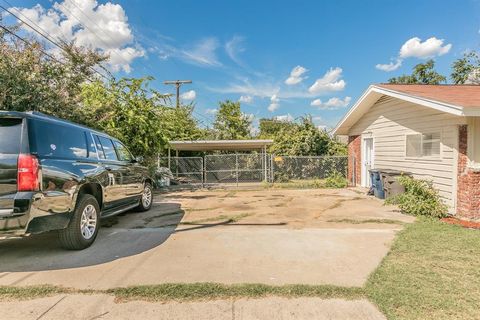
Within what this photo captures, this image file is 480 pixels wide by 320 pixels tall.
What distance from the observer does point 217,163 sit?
1928cm

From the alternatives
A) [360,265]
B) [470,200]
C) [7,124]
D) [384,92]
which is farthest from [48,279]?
[384,92]

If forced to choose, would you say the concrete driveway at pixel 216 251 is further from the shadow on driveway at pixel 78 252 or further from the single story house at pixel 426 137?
the single story house at pixel 426 137

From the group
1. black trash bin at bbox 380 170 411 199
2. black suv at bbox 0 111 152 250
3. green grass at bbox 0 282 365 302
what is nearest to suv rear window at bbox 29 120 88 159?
black suv at bbox 0 111 152 250

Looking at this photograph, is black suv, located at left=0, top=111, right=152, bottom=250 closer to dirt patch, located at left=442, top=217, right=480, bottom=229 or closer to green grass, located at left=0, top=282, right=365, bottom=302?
green grass, located at left=0, top=282, right=365, bottom=302

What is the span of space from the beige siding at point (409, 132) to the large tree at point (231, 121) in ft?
53.9

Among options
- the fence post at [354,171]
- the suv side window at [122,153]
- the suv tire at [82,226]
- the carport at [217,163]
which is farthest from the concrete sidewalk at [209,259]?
the carport at [217,163]

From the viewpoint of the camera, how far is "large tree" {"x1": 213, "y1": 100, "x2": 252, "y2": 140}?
96.7 ft

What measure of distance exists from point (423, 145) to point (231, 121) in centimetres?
2211

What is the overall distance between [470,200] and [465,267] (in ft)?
12.7

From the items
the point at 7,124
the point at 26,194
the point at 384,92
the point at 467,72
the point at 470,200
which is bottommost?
the point at 470,200

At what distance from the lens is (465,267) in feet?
13.1

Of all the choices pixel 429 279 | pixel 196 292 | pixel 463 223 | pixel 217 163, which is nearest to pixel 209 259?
pixel 196 292

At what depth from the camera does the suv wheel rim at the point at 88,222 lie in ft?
16.1

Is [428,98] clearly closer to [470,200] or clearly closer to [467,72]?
[470,200]
